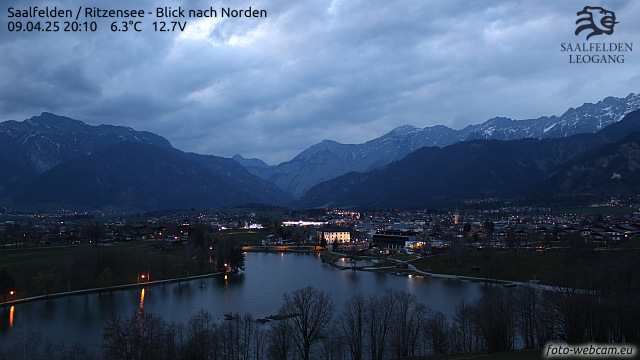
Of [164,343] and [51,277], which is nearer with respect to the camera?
[164,343]

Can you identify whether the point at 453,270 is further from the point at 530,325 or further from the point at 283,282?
the point at 530,325

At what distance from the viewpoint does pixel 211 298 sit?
133 feet

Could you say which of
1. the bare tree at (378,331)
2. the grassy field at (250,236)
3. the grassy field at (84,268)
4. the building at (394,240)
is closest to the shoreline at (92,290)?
the grassy field at (84,268)

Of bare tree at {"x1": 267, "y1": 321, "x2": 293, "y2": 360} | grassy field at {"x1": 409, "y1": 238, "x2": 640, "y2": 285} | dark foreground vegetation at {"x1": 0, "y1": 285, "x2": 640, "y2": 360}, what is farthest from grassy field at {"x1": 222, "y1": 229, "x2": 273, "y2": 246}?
bare tree at {"x1": 267, "y1": 321, "x2": 293, "y2": 360}

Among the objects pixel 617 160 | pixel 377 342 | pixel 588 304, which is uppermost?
pixel 617 160

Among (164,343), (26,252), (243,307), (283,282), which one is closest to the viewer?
(164,343)

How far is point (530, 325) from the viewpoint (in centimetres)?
2580

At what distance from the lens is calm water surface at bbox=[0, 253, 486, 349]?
103 feet

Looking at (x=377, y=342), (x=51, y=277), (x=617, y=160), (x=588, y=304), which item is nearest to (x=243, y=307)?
(x=377, y=342)

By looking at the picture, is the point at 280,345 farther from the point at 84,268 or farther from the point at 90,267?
the point at 90,267

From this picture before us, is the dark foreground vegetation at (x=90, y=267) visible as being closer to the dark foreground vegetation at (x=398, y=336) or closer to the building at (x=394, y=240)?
the dark foreground vegetation at (x=398, y=336)

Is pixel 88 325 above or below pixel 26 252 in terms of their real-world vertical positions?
below

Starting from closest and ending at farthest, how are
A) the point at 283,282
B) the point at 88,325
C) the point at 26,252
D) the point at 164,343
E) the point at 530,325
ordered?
the point at 164,343, the point at 530,325, the point at 88,325, the point at 283,282, the point at 26,252

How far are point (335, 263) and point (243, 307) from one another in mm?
28627
